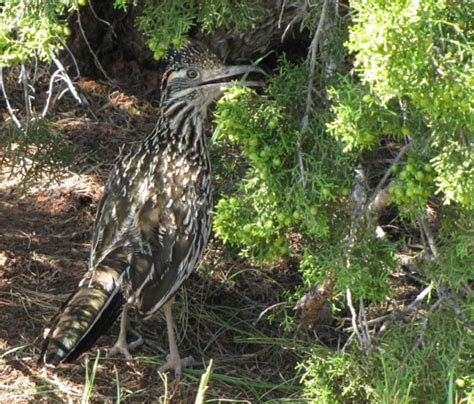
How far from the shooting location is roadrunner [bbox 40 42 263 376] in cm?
554

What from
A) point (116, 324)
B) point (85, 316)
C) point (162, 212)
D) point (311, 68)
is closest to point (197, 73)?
point (162, 212)

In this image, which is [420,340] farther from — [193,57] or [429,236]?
[193,57]

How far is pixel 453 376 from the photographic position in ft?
15.6

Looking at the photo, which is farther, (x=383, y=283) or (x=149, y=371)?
(x=149, y=371)

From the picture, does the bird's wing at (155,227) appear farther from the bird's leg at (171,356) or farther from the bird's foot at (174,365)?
the bird's foot at (174,365)

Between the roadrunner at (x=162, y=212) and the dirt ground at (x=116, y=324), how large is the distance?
10.4 inches

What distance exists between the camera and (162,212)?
5938mm

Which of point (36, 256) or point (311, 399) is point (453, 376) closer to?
point (311, 399)

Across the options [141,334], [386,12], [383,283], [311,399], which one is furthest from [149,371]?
[386,12]

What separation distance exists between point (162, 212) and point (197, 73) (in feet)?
2.92

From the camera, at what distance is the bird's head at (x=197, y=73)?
5965 millimetres

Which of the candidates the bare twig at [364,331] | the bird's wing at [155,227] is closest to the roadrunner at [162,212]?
the bird's wing at [155,227]

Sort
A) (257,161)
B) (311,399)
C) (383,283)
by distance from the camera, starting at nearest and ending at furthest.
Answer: (257,161), (383,283), (311,399)

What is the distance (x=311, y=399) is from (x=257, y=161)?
1591mm
